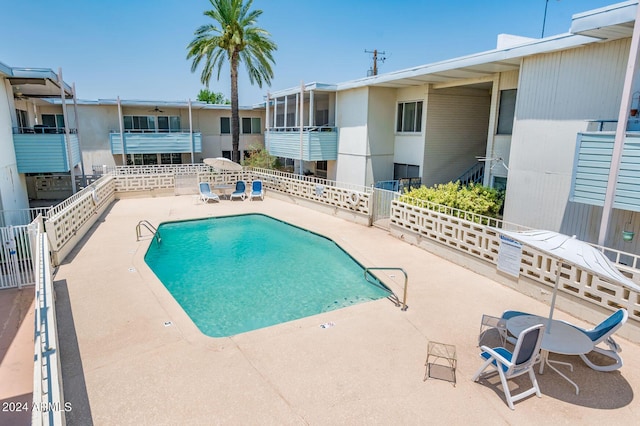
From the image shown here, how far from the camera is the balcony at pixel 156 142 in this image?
24703mm

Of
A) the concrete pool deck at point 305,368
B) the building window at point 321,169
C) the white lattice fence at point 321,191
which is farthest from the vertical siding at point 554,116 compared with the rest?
the building window at point 321,169

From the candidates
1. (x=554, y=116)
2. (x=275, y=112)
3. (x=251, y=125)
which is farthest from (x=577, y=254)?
(x=251, y=125)

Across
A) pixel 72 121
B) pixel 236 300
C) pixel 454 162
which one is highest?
pixel 72 121

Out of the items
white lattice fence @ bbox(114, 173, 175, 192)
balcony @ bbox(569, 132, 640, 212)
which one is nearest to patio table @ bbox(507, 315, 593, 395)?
balcony @ bbox(569, 132, 640, 212)

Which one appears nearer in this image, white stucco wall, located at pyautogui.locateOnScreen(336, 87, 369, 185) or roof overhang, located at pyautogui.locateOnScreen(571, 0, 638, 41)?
roof overhang, located at pyautogui.locateOnScreen(571, 0, 638, 41)

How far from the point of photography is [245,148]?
2956cm

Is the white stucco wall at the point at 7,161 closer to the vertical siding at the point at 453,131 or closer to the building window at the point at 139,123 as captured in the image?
the building window at the point at 139,123

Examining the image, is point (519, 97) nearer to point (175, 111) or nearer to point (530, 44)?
point (530, 44)

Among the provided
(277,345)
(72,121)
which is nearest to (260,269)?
(277,345)

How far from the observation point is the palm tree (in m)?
22.0

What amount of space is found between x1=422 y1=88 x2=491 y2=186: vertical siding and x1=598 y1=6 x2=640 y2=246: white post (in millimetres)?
9295

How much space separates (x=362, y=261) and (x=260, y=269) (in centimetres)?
303

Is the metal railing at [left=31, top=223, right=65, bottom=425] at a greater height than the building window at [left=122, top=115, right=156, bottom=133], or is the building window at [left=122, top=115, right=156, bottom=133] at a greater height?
the building window at [left=122, top=115, right=156, bottom=133]

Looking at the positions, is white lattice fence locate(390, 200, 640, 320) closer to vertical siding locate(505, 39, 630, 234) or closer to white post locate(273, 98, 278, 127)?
vertical siding locate(505, 39, 630, 234)
